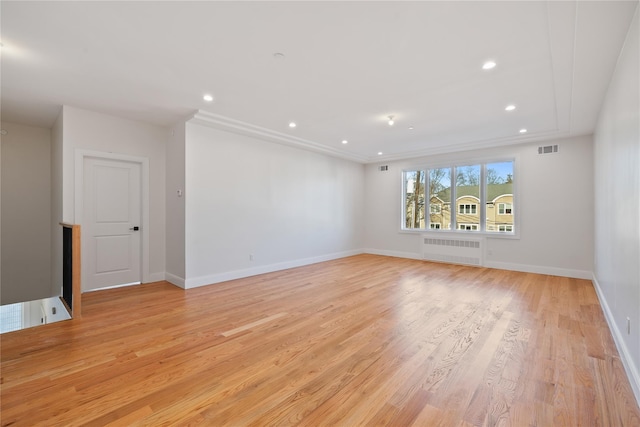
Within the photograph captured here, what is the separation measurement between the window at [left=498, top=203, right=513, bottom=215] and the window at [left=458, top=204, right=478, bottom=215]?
1.53 ft

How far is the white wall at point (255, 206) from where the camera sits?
4555mm

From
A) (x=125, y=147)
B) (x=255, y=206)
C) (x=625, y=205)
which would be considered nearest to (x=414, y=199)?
(x=255, y=206)

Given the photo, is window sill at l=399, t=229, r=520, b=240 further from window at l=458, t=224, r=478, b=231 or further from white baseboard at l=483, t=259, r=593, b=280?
white baseboard at l=483, t=259, r=593, b=280

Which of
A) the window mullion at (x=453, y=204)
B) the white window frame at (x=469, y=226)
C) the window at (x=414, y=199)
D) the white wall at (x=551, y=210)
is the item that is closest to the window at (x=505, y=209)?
the white wall at (x=551, y=210)

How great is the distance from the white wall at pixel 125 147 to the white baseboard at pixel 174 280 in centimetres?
11

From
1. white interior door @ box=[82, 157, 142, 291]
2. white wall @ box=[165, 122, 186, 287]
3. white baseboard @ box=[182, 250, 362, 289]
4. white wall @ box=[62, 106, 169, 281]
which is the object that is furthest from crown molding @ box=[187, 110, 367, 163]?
white baseboard @ box=[182, 250, 362, 289]

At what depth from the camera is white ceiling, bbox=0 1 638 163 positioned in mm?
2094

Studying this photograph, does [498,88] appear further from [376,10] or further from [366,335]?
[366,335]

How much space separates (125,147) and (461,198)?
267 inches

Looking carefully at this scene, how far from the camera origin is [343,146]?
6.40 meters

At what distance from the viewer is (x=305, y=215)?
6.39 metres

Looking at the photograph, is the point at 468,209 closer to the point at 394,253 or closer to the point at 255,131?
the point at 394,253

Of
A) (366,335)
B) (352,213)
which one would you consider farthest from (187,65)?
(352,213)

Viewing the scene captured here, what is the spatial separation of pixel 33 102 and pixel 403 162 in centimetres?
707
